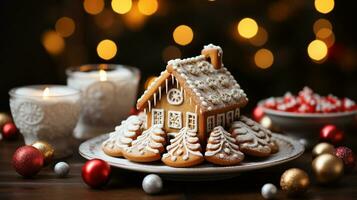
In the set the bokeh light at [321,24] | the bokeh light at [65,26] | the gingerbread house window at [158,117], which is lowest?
the gingerbread house window at [158,117]

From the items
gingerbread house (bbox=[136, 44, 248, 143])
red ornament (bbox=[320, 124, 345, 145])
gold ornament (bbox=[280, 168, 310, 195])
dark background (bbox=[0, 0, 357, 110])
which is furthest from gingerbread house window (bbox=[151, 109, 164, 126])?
dark background (bbox=[0, 0, 357, 110])

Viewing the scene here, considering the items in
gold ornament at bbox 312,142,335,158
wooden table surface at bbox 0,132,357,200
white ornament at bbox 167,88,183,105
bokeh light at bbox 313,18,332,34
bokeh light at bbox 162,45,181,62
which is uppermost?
bokeh light at bbox 313,18,332,34

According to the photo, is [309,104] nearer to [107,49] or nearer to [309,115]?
[309,115]

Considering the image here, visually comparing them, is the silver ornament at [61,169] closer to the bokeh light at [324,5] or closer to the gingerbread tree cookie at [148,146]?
the gingerbread tree cookie at [148,146]

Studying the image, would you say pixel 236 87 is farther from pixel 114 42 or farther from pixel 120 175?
pixel 114 42

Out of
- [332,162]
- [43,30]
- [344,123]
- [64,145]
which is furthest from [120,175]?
[43,30]

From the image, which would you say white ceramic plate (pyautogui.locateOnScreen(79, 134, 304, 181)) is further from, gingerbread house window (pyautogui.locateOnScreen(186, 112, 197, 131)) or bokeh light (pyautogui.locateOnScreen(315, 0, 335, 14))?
bokeh light (pyautogui.locateOnScreen(315, 0, 335, 14))

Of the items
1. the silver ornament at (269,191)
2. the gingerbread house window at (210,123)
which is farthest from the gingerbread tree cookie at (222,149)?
the silver ornament at (269,191)
